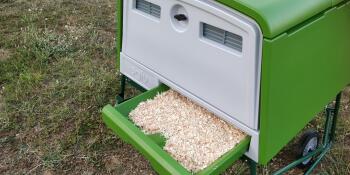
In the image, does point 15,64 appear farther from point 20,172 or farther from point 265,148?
point 265,148

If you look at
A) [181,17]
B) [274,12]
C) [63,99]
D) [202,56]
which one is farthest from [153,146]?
[63,99]

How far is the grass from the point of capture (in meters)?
2.76

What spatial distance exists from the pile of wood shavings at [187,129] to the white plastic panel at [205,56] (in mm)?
82

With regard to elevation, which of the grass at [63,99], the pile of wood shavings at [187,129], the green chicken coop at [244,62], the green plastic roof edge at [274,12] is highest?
the green plastic roof edge at [274,12]

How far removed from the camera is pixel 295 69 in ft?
5.12

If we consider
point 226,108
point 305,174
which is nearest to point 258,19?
point 226,108

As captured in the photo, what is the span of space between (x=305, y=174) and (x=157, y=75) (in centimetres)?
114

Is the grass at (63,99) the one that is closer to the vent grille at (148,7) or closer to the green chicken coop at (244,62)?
the green chicken coop at (244,62)

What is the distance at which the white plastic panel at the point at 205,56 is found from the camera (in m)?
1.48

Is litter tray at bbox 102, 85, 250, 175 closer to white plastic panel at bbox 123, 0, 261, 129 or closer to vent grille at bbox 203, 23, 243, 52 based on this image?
white plastic panel at bbox 123, 0, 261, 129

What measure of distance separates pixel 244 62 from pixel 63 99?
220 centimetres

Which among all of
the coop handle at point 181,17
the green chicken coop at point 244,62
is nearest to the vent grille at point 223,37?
the green chicken coop at point 244,62

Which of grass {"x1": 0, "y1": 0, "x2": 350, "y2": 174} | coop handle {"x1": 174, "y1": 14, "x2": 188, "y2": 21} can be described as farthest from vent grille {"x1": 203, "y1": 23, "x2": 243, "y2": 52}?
grass {"x1": 0, "y1": 0, "x2": 350, "y2": 174}

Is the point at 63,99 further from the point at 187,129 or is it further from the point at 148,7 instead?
the point at 187,129
